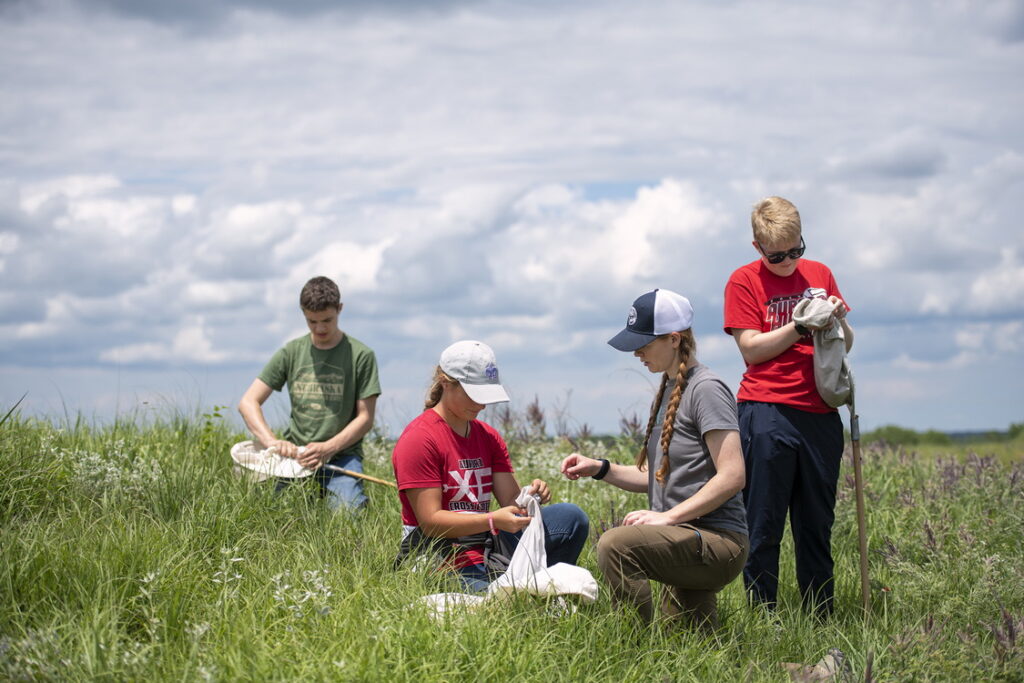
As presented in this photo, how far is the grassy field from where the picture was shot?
3857 mm

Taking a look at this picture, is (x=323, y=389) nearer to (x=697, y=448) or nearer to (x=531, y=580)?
(x=531, y=580)

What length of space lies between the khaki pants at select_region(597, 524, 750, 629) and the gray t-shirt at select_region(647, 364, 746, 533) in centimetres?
8

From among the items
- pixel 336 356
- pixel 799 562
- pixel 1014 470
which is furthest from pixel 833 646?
pixel 1014 470

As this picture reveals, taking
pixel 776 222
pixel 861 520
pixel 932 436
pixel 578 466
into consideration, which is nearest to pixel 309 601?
pixel 578 466

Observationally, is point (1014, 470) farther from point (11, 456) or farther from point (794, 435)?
point (11, 456)

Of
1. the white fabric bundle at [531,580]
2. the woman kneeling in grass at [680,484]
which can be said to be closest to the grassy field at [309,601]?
the white fabric bundle at [531,580]

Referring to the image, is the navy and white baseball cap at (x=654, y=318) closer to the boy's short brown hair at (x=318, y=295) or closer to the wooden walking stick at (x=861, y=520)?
the wooden walking stick at (x=861, y=520)

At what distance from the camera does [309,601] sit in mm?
4227

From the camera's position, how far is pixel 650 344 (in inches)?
184

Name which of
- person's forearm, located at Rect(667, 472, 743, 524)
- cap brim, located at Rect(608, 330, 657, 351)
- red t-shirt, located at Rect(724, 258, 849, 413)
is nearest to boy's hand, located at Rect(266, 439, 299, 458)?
cap brim, located at Rect(608, 330, 657, 351)

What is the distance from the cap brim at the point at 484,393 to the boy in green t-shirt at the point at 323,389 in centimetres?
241

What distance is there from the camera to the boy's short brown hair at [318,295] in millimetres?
6922

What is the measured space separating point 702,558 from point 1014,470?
5433 mm

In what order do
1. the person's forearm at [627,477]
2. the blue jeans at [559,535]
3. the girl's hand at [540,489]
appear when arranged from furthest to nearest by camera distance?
the person's forearm at [627,477], the blue jeans at [559,535], the girl's hand at [540,489]
